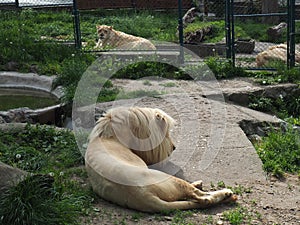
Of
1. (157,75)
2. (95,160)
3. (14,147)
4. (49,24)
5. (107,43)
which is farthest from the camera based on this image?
(49,24)

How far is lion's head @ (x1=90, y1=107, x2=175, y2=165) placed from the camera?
17.3 ft

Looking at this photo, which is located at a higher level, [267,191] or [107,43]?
[107,43]

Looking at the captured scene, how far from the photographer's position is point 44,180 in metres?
4.42

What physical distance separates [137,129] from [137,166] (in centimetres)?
52

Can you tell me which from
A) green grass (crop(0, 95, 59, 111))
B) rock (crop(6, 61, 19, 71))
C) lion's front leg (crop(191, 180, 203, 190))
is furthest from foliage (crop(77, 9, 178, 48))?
lion's front leg (crop(191, 180, 203, 190))

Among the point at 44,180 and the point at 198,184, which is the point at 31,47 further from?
the point at 44,180

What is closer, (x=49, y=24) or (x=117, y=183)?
(x=117, y=183)

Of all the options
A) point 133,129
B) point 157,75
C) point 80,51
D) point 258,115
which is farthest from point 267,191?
point 80,51

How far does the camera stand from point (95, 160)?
4.93m

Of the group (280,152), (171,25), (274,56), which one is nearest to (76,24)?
(274,56)

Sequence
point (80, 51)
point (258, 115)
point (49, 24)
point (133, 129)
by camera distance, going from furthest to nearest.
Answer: point (49, 24)
point (80, 51)
point (258, 115)
point (133, 129)

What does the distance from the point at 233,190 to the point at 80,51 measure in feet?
21.1

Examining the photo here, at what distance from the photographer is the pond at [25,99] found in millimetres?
9242

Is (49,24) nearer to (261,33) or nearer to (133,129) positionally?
(261,33)
